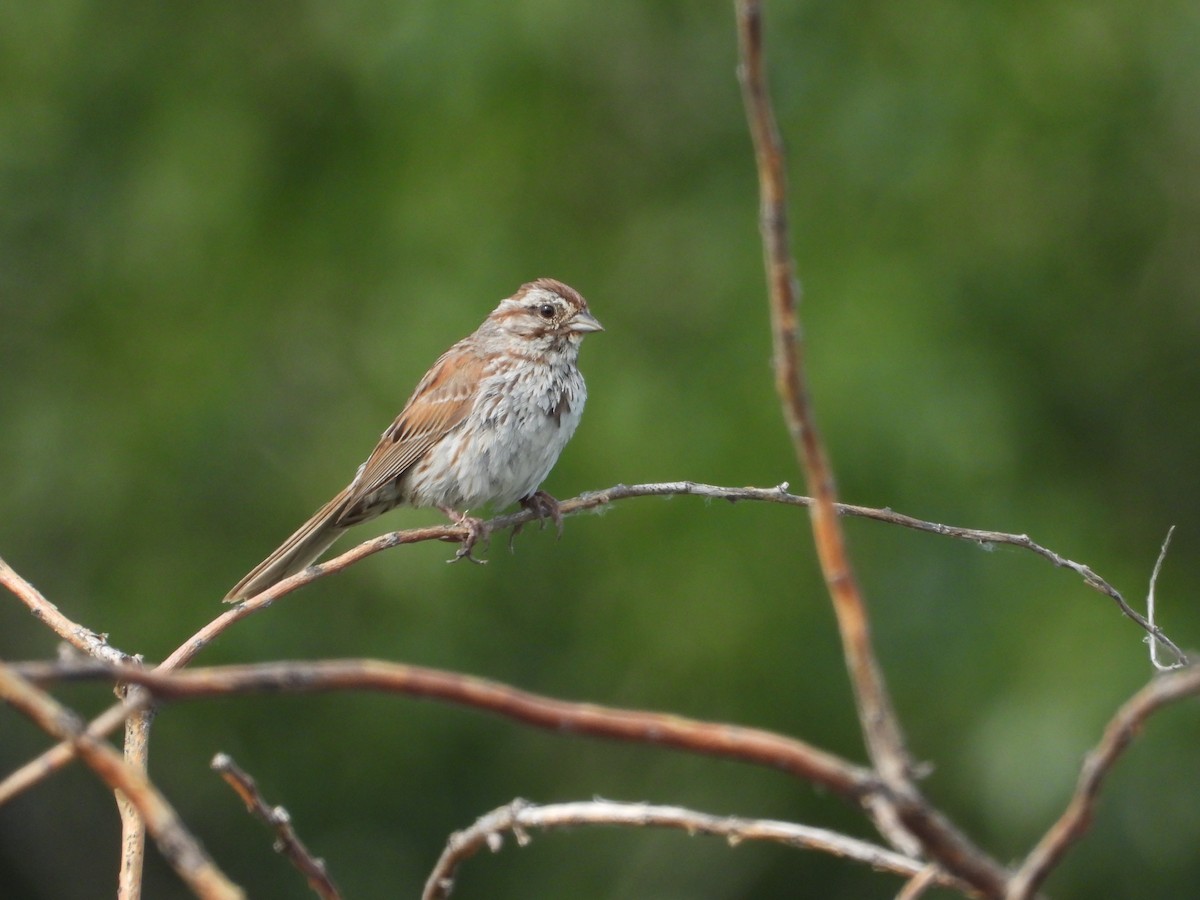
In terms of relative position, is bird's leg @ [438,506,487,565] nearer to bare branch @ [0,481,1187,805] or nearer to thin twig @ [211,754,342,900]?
bare branch @ [0,481,1187,805]

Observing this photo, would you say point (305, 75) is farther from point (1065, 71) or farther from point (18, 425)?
point (1065, 71)

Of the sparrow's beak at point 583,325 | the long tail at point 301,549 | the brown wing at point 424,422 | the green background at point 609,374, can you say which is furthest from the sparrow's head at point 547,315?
the green background at point 609,374

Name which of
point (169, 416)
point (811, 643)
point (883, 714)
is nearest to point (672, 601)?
point (811, 643)

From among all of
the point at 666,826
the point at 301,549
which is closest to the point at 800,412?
the point at 666,826

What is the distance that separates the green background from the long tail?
2.05 meters

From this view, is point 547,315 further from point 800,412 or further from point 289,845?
point 800,412

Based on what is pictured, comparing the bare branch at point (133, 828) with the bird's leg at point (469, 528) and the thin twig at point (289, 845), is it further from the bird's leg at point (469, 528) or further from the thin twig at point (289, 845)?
the bird's leg at point (469, 528)

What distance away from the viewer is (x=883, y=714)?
3.53 ft

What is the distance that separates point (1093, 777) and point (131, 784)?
2.08 ft

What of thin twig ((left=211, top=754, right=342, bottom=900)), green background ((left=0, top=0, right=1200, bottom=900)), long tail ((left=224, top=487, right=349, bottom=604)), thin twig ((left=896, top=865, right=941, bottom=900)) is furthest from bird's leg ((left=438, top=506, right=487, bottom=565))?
thin twig ((left=896, top=865, right=941, bottom=900))

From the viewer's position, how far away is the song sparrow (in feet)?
16.1

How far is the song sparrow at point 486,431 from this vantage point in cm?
492

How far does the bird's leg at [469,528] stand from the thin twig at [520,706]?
2.90 meters

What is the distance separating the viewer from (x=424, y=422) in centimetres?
522
